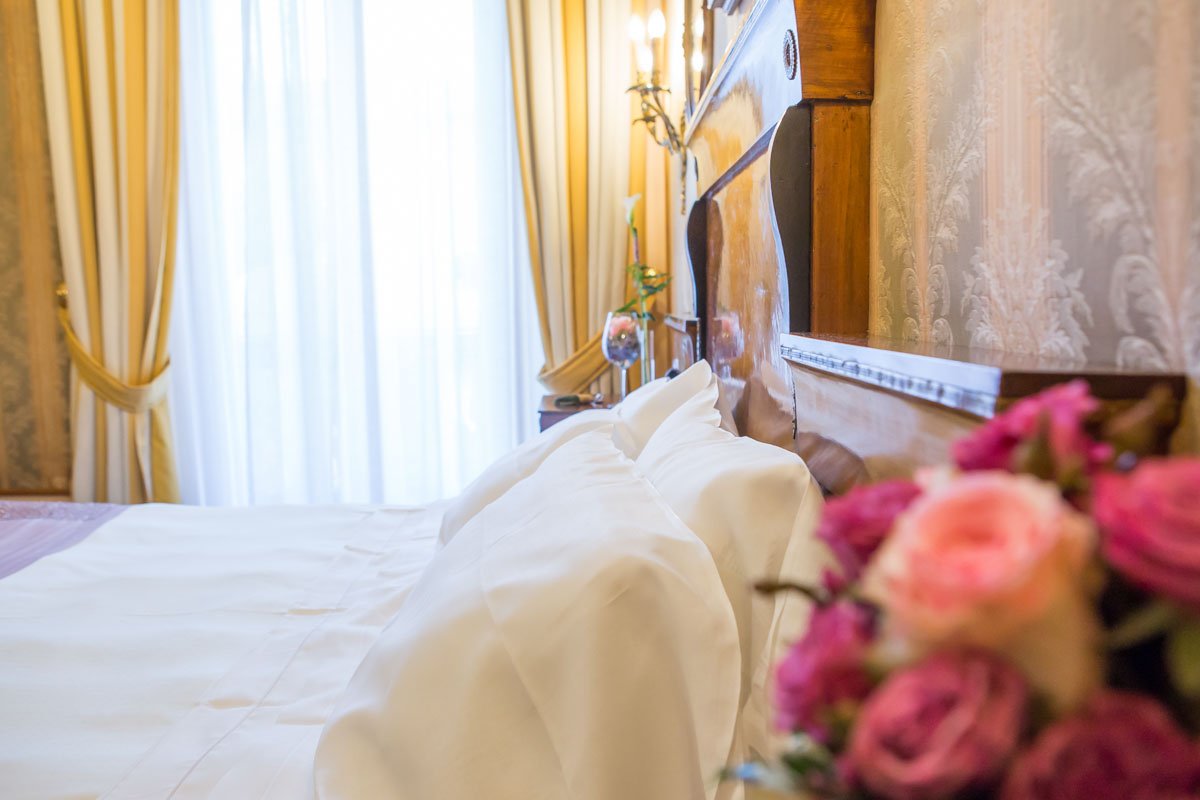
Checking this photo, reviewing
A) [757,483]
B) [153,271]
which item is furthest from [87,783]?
[153,271]

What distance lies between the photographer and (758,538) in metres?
0.93

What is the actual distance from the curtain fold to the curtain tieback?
1590 mm

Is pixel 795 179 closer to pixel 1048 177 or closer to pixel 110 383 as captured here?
pixel 1048 177

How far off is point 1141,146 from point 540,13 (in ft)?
11.2

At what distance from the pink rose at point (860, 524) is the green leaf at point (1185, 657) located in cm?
9

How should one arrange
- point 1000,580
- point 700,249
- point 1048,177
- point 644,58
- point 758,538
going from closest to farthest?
point 1000,580 < point 1048,177 < point 758,538 < point 700,249 < point 644,58

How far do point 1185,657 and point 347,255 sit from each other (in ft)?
12.3

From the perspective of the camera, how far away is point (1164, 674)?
307 millimetres

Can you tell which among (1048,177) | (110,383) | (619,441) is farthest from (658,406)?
(110,383)

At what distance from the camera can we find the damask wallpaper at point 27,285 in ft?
11.9

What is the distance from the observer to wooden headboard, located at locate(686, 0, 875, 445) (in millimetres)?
1058

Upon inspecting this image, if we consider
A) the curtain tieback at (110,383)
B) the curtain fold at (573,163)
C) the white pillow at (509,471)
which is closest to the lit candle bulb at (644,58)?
the curtain fold at (573,163)

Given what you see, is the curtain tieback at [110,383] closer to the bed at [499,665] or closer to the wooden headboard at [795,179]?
the bed at [499,665]

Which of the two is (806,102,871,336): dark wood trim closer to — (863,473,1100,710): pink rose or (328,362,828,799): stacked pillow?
(328,362,828,799): stacked pillow
